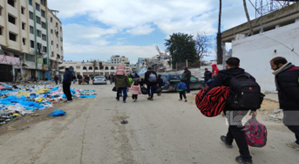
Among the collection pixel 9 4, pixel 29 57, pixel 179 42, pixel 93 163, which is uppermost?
pixel 9 4

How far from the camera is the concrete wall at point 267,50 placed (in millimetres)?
8077

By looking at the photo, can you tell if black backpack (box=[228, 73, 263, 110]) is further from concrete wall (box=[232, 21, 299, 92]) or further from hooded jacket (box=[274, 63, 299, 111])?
concrete wall (box=[232, 21, 299, 92])

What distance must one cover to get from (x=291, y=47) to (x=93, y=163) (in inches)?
369

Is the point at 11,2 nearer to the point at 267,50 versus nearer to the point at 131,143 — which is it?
the point at 267,50

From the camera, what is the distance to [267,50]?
30.6ft

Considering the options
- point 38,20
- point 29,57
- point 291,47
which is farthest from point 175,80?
point 38,20

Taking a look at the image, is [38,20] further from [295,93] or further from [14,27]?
[295,93]

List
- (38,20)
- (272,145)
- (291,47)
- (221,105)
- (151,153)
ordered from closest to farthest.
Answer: (221,105) < (151,153) < (272,145) < (291,47) < (38,20)

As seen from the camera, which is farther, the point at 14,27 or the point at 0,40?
the point at 14,27

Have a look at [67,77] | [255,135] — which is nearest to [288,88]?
[255,135]

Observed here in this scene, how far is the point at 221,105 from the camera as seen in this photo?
2.66m

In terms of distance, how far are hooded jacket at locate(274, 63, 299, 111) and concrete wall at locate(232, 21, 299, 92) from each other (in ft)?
21.3

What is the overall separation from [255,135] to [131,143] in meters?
2.14

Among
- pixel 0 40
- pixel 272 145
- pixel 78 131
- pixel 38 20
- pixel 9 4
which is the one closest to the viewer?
pixel 272 145
